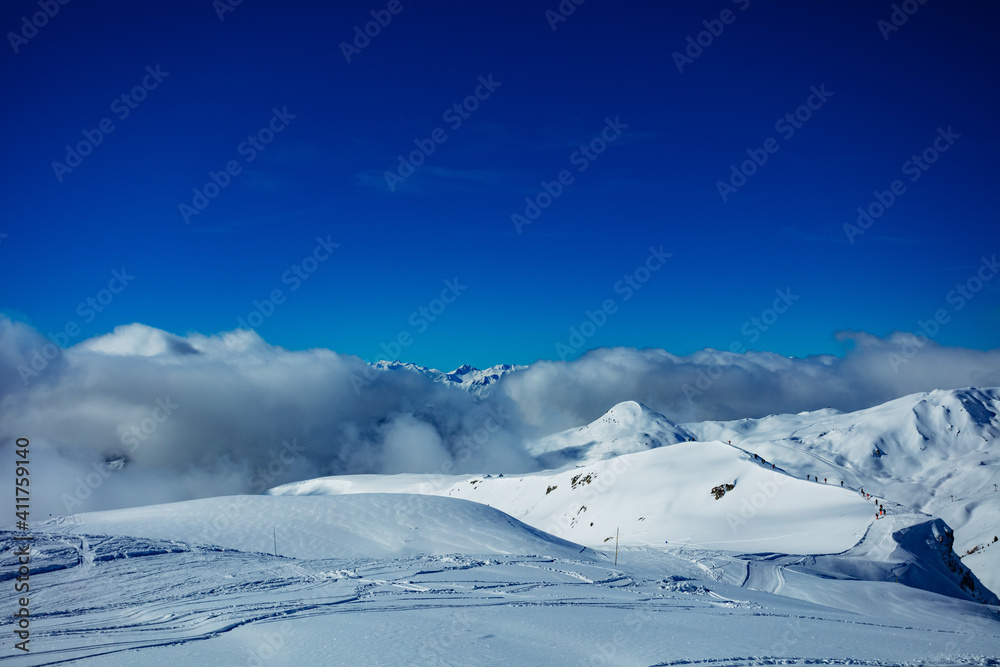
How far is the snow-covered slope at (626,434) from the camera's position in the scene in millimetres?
163500

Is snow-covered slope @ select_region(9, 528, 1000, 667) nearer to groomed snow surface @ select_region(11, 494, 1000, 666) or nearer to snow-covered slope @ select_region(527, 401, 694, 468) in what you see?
groomed snow surface @ select_region(11, 494, 1000, 666)

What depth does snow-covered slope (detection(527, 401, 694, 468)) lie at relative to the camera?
536 ft

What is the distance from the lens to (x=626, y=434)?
173375mm

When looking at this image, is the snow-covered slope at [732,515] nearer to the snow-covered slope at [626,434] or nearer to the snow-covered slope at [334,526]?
the snow-covered slope at [334,526]

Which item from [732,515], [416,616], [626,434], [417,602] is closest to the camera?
[416,616]

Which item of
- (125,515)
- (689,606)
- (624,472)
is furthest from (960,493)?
(125,515)

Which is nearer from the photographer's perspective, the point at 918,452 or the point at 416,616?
the point at 416,616

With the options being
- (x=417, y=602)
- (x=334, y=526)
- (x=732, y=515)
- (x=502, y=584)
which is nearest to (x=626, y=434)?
(x=732, y=515)

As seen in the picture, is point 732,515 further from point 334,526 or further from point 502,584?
point 502,584

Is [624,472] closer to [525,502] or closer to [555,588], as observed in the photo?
[525,502]

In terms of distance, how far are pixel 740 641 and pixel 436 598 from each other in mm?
6616

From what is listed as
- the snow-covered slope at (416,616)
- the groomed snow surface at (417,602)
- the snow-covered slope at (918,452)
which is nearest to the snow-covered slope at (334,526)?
the groomed snow surface at (417,602)

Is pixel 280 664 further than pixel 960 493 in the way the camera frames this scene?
No

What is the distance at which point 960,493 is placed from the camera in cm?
8431
